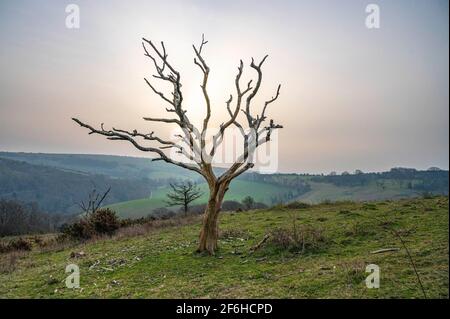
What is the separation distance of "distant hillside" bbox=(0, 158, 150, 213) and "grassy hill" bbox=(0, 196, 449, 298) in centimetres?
10947

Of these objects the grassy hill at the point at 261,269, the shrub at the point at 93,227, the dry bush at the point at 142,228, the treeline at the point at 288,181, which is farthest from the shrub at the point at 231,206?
the treeline at the point at 288,181

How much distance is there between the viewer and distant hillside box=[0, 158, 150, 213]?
123688 millimetres

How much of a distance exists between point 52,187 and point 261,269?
14045 centimetres

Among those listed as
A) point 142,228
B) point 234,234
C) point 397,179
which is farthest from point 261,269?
point 397,179

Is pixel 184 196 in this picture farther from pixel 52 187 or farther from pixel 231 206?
pixel 52 187

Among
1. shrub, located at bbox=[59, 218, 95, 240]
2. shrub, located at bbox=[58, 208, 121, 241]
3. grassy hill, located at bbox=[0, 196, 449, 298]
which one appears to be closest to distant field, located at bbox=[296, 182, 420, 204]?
shrub, located at bbox=[58, 208, 121, 241]

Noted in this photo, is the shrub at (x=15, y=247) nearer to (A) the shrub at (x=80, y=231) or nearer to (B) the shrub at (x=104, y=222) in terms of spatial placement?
(A) the shrub at (x=80, y=231)

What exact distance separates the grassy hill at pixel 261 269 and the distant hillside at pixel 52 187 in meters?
109

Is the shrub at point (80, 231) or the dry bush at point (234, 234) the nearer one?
the dry bush at point (234, 234)

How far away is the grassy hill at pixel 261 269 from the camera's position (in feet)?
25.8

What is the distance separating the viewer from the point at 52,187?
134m

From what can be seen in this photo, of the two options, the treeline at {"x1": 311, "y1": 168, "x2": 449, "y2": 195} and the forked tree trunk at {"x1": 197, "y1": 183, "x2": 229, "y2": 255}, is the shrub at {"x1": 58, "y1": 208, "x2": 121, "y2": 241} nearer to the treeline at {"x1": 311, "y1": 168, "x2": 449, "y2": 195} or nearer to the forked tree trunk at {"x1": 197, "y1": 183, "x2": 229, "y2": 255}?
the forked tree trunk at {"x1": 197, "y1": 183, "x2": 229, "y2": 255}

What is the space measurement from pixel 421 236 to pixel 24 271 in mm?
14771
